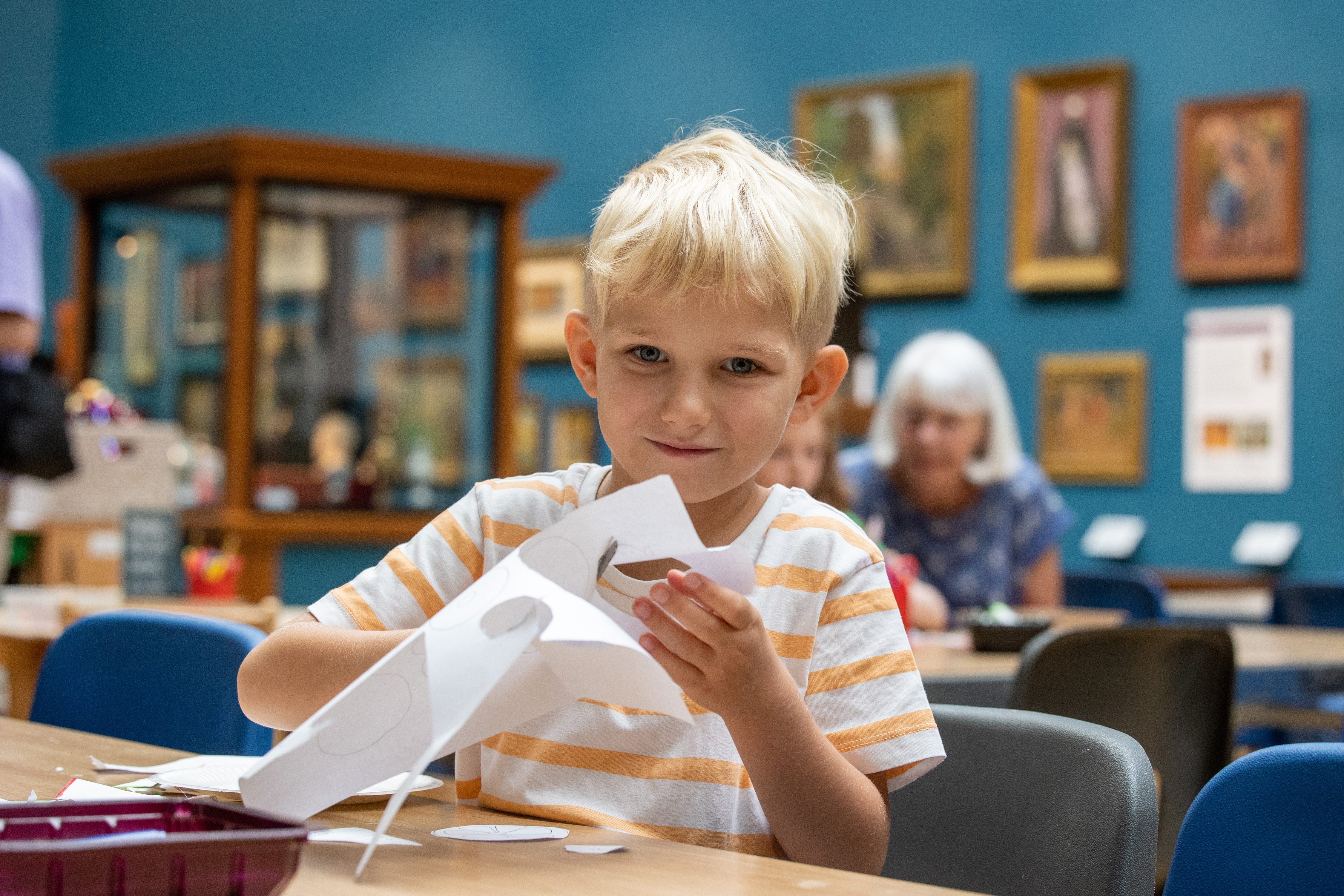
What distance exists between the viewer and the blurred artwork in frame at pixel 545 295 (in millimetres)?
6977

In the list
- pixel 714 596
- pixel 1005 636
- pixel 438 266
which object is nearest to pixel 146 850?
pixel 714 596

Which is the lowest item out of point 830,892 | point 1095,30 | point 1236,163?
point 830,892

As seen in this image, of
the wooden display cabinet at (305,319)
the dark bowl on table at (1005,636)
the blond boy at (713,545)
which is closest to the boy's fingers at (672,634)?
the blond boy at (713,545)

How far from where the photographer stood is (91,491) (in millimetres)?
4207

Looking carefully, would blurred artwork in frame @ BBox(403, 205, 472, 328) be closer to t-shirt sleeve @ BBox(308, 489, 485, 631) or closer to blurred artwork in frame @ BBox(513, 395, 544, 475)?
blurred artwork in frame @ BBox(513, 395, 544, 475)

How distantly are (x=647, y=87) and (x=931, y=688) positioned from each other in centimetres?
532

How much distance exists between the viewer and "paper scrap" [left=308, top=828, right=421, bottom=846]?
2.79 ft

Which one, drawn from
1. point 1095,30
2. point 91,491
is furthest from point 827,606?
point 1095,30

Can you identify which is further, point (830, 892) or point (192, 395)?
point (192, 395)

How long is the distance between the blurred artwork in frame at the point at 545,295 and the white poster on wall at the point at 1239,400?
2.96m

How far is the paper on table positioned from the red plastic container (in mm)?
383

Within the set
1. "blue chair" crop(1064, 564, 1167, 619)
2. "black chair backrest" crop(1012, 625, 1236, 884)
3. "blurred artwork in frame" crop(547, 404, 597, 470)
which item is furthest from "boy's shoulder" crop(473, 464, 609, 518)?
"blurred artwork in frame" crop(547, 404, 597, 470)

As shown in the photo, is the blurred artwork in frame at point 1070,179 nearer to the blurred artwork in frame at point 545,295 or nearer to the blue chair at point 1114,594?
the blue chair at point 1114,594

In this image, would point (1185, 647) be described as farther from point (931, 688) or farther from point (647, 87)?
point (647, 87)
